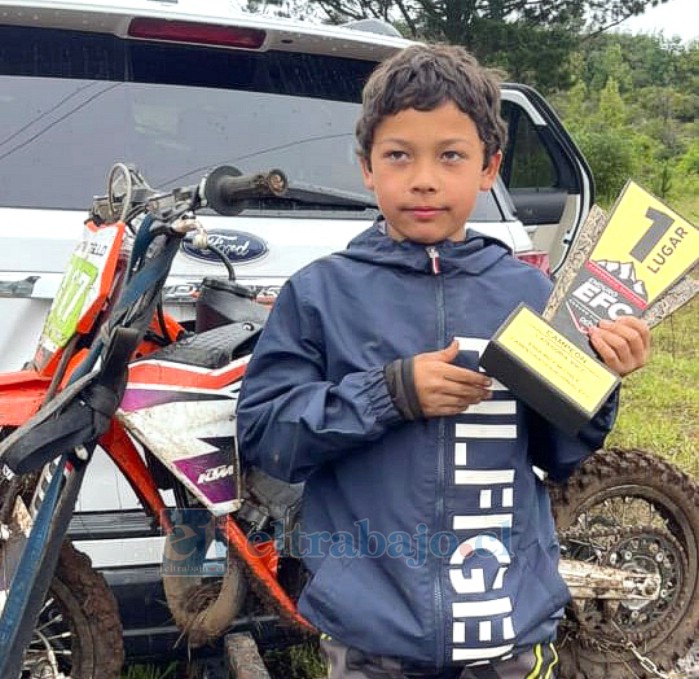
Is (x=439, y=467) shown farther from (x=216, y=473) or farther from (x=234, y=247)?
(x=234, y=247)

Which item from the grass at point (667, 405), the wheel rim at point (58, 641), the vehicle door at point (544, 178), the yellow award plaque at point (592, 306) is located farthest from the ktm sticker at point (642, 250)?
the grass at point (667, 405)

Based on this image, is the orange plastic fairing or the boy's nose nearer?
the boy's nose

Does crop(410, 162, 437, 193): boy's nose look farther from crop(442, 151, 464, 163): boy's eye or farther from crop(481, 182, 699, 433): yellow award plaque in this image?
crop(481, 182, 699, 433): yellow award plaque

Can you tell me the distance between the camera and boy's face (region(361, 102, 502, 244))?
178cm

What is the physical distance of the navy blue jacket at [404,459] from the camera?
1.75m

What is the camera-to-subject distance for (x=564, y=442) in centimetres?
188

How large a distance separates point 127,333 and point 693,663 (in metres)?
2.17

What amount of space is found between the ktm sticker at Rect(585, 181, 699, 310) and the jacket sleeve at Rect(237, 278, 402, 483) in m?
0.43

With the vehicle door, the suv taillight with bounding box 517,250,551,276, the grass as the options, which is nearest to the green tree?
the grass

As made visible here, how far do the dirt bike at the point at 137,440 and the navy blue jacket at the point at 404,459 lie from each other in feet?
0.92

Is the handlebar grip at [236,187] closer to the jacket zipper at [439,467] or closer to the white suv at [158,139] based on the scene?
the jacket zipper at [439,467]

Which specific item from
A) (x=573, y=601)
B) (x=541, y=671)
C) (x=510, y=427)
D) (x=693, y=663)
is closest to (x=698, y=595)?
(x=693, y=663)

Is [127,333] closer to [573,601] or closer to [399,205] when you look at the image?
Result: [399,205]

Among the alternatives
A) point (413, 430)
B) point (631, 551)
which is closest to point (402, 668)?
point (413, 430)
